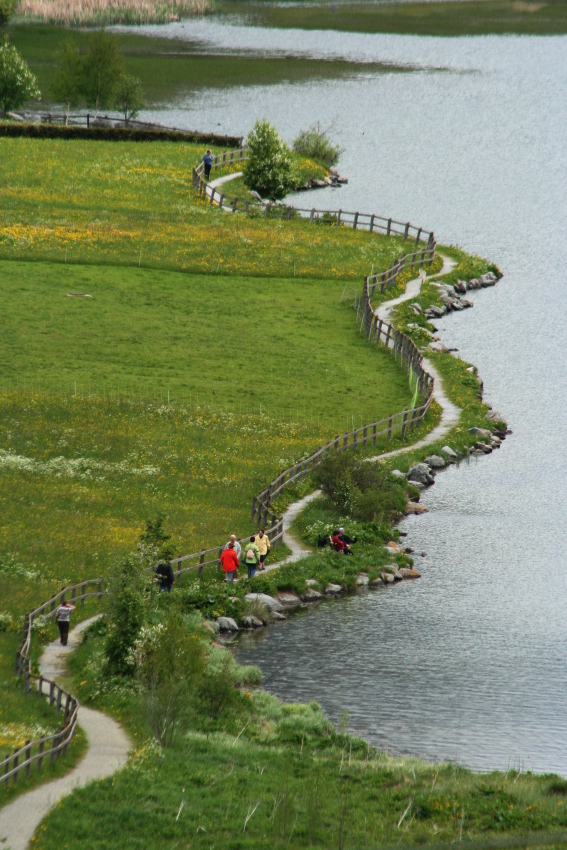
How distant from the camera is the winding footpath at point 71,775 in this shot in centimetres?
2117

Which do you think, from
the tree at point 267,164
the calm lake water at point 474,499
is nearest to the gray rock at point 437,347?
the calm lake water at point 474,499

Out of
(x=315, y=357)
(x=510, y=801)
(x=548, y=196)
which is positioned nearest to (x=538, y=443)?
(x=315, y=357)

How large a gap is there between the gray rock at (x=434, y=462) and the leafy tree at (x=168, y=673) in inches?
965

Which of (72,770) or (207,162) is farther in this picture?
(207,162)

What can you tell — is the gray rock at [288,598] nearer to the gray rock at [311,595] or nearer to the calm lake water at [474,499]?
the gray rock at [311,595]

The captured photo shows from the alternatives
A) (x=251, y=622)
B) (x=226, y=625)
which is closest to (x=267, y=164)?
(x=251, y=622)

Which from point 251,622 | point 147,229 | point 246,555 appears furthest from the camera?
point 147,229

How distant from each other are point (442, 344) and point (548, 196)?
150ft

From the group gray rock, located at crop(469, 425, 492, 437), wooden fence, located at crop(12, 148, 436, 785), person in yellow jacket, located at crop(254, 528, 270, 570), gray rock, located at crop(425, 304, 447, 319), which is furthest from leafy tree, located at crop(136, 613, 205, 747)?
gray rock, located at crop(425, 304, 447, 319)

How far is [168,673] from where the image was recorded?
27.5m

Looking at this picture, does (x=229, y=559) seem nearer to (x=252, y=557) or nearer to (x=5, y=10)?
(x=252, y=557)

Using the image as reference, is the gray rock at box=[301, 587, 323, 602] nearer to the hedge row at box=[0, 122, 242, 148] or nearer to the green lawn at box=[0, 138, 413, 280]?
the green lawn at box=[0, 138, 413, 280]

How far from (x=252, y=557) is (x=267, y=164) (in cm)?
6174

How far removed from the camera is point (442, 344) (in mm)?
69000
